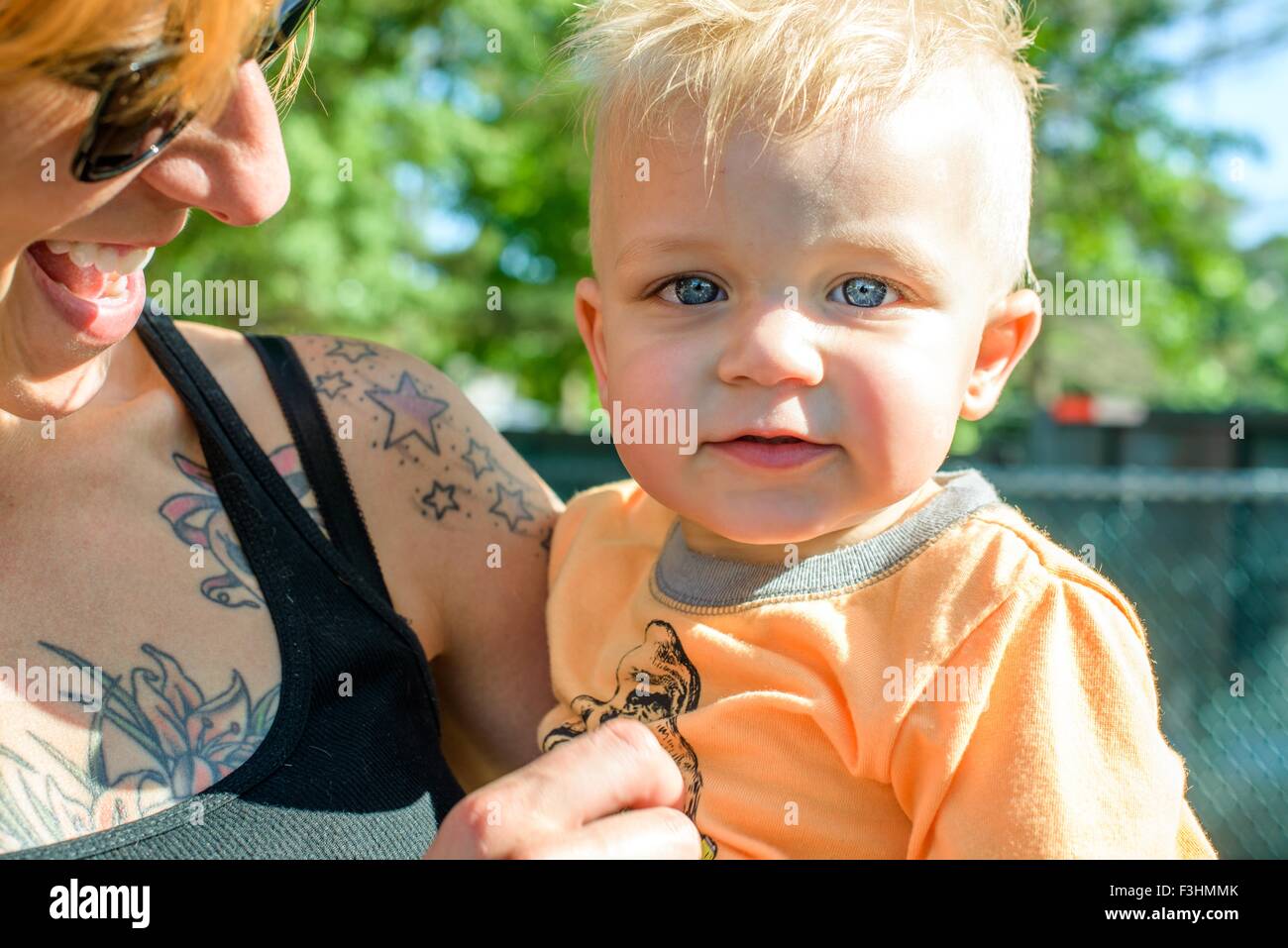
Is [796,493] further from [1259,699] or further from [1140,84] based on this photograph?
[1140,84]

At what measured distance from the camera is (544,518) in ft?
7.57

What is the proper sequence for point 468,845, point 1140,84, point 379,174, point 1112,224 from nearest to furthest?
point 468,845 < point 379,174 < point 1140,84 < point 1112,224

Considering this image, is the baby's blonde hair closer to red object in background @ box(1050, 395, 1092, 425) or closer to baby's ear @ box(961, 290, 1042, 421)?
baby's ear @ box(961, 290, 1042, 421)

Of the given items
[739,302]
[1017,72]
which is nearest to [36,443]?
[739,302]

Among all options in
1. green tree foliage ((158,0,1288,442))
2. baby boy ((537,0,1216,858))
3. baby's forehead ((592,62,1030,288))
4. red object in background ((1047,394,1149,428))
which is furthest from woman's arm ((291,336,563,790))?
red object in background ((1047,394,1149,428))

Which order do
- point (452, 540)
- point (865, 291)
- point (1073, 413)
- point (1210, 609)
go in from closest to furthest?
point (865, 291)
point (452, 540)
point (1210, 609)
point (1073, 413)

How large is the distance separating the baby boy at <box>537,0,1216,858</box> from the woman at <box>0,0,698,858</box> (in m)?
0.27

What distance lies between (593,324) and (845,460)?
57 centimetres

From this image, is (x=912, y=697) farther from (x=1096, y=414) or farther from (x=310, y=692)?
(x=1096, y=414)

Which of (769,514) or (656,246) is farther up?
(656,246)

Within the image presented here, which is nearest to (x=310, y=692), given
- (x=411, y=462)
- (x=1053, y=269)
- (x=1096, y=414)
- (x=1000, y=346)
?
(x=411, y=462)

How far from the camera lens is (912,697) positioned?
5.23 ft

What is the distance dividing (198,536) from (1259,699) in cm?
658

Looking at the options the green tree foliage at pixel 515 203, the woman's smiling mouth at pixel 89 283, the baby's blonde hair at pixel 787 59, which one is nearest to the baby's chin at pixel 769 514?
the baby's blonde hair at pixel 787 59
